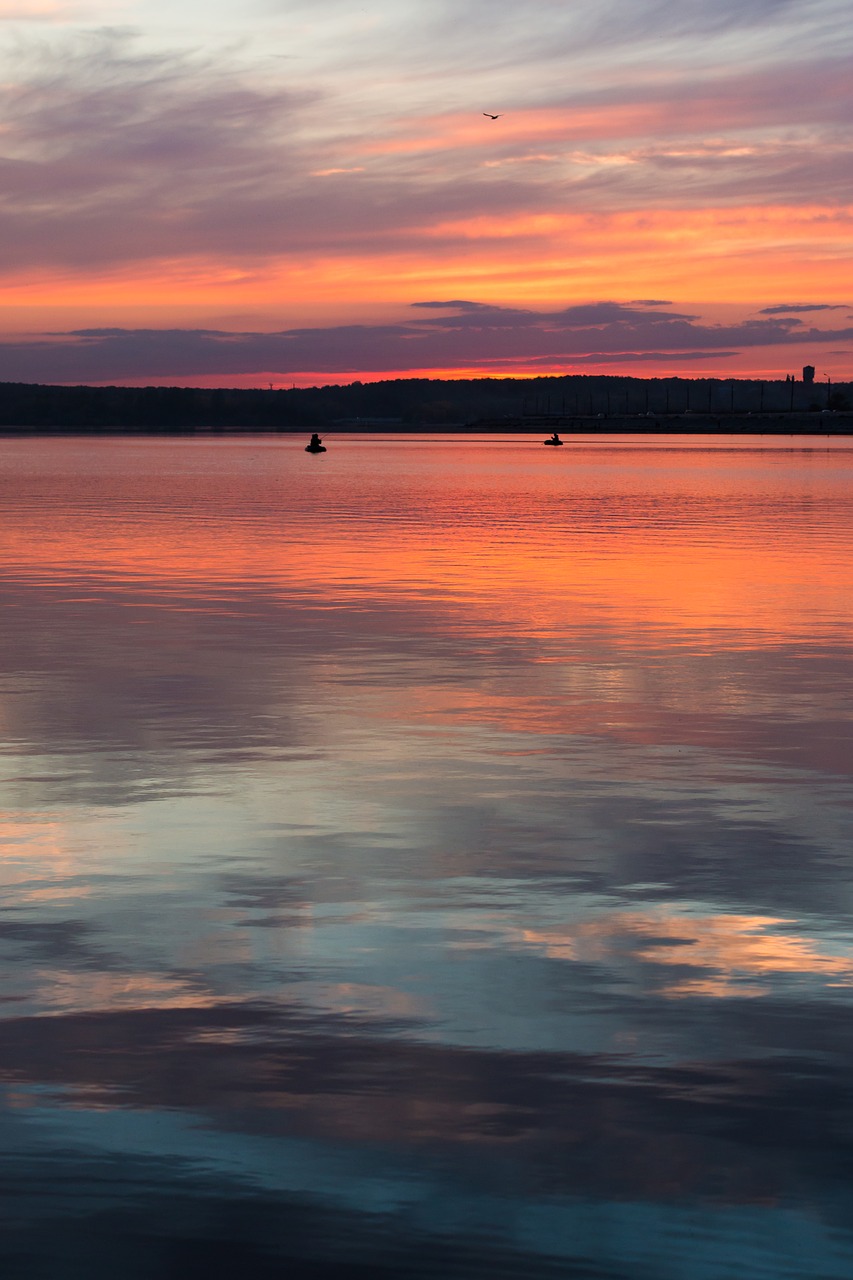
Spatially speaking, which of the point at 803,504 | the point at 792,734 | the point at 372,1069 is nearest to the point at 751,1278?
the point at 372,1069

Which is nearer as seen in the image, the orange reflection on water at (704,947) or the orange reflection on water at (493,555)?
the orange reflection on water at (704,947)

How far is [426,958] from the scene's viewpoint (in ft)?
30.2

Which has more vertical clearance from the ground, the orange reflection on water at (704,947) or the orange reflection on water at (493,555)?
the orange reflection on water at (704,947)

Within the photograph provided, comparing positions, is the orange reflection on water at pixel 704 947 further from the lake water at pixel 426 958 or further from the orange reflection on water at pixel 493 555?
the orange reflection on water at pixel 493 555

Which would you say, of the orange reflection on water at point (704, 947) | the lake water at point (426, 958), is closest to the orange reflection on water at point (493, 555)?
the lake water at point (426, 958)

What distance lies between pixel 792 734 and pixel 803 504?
56.4 metres

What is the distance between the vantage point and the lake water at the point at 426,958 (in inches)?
243

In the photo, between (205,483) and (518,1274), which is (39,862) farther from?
(205,483)

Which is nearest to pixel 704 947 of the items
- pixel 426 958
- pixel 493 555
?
pixel 426 958

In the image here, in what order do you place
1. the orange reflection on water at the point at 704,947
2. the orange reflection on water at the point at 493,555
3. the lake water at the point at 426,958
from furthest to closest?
the orange reflection on water at the point at 493,555 < the orange reflection on water at the point at 704,947 < the lake water at the point at 426,958

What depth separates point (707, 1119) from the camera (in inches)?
276

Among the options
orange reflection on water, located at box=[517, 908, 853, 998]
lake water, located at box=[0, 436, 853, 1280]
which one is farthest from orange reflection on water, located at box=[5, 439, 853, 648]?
orange reflection on water, located at box=[517, 908, 853, 998]

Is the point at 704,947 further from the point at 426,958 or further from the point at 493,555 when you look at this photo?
the point at 493,555

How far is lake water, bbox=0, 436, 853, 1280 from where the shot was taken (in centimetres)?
618
